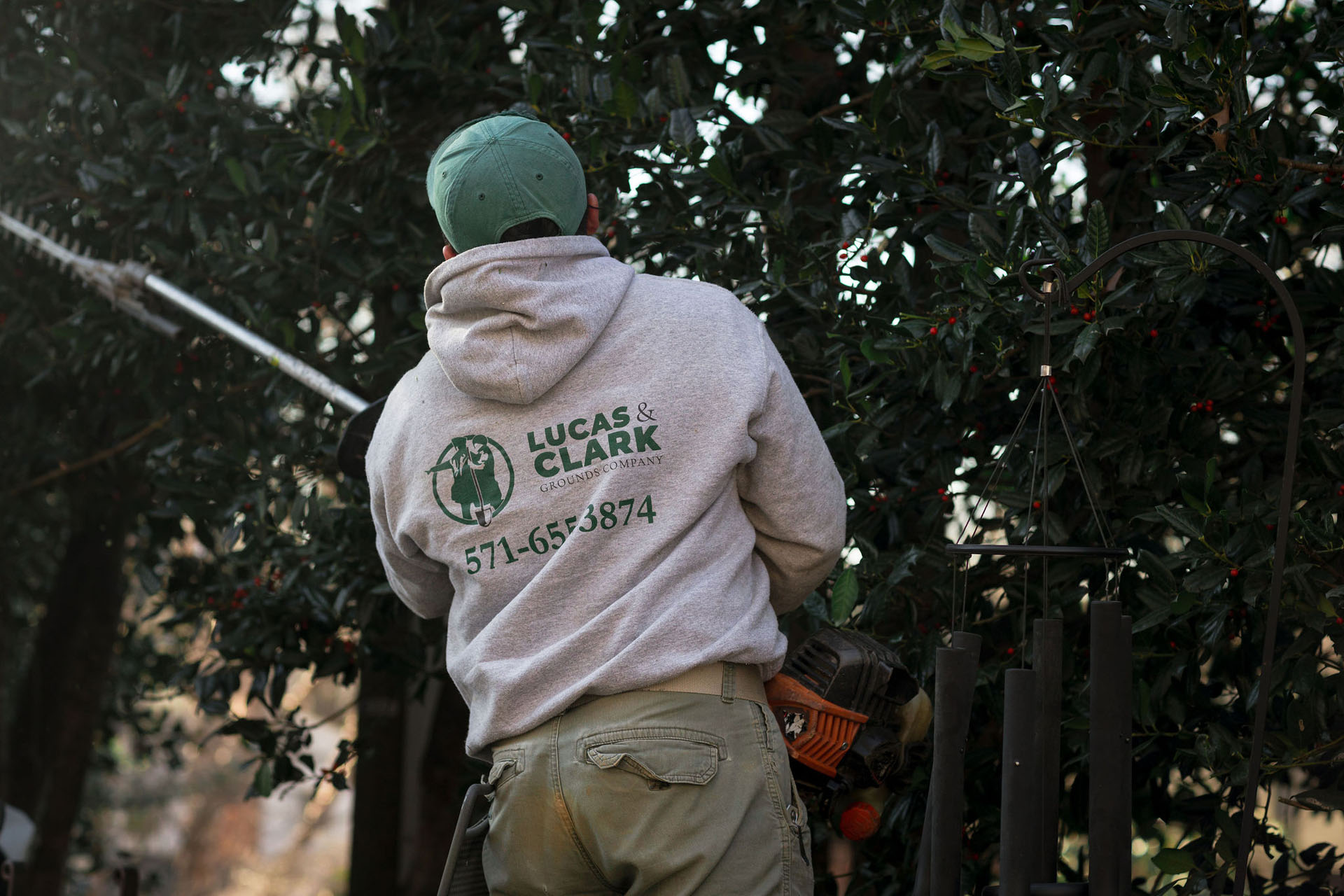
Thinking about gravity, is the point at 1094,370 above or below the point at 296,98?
below

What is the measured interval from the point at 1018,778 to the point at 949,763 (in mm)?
135

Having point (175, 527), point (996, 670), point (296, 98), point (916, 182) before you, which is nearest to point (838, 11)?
point (916, 182)

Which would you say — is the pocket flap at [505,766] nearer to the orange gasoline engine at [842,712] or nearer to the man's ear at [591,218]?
the orange gasoline engine at [842,712]

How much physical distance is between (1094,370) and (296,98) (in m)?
2.57

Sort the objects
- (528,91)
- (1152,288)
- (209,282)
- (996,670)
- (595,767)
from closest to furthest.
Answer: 1. (595,767)
2. (1152,288)
3. (996,670)
4. (528,91)
5. (209,282)

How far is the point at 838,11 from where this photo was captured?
9.82 feet

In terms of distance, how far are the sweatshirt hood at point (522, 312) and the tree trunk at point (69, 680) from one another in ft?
14.9

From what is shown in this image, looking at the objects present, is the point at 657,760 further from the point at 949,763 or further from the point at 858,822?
the point at 858,822

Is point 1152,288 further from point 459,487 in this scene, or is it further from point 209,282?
point 209,282

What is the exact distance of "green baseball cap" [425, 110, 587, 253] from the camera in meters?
2.12

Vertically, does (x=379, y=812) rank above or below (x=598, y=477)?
below

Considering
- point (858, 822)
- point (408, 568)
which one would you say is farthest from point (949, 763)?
point (408, 568)

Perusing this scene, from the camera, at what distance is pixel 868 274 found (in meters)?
2.92

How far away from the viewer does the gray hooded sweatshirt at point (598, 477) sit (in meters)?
1.98
